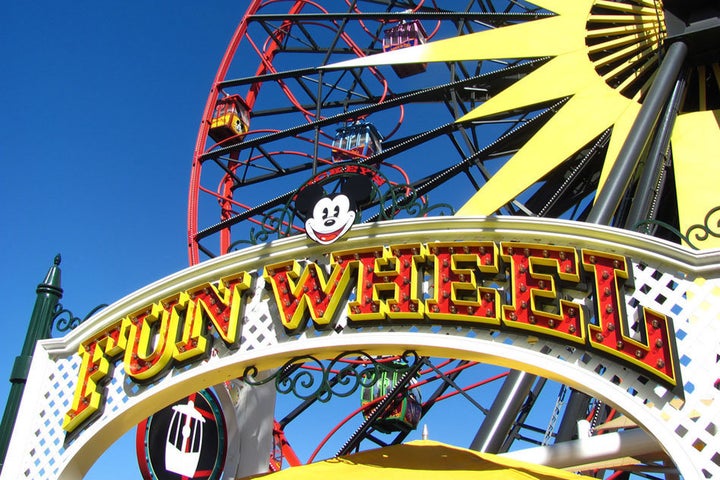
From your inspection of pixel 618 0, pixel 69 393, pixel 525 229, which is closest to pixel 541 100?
pixel 618 0

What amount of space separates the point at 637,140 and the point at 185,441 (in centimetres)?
560

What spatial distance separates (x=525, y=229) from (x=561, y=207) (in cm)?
597

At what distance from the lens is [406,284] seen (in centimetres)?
604

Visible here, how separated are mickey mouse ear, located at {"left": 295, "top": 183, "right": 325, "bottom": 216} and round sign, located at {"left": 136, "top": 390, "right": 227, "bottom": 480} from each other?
8.19 ft

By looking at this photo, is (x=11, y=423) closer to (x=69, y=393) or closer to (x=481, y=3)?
(x=69, y=393)

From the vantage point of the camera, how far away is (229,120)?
14.8 metres

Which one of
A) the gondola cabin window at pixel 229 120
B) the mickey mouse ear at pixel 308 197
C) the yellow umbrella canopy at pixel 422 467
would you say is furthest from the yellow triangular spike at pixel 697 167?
the gondola cabin window at pixel 229 120

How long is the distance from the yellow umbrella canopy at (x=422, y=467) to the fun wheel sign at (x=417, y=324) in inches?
22.4

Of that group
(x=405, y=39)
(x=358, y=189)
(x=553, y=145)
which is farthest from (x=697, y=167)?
(x=405, y=39)

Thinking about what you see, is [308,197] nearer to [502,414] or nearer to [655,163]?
[502,414]

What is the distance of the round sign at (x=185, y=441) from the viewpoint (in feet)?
27.0

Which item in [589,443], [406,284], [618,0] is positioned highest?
[618,0]

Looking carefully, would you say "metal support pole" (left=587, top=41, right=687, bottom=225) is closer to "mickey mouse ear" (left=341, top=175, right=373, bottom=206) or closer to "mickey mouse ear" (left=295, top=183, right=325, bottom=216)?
"mickey mouse ear" (left=341, top=175, right=373, bottom=206)

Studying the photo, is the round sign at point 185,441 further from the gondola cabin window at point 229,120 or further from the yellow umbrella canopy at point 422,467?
the gondola cabin window at point 229,120
